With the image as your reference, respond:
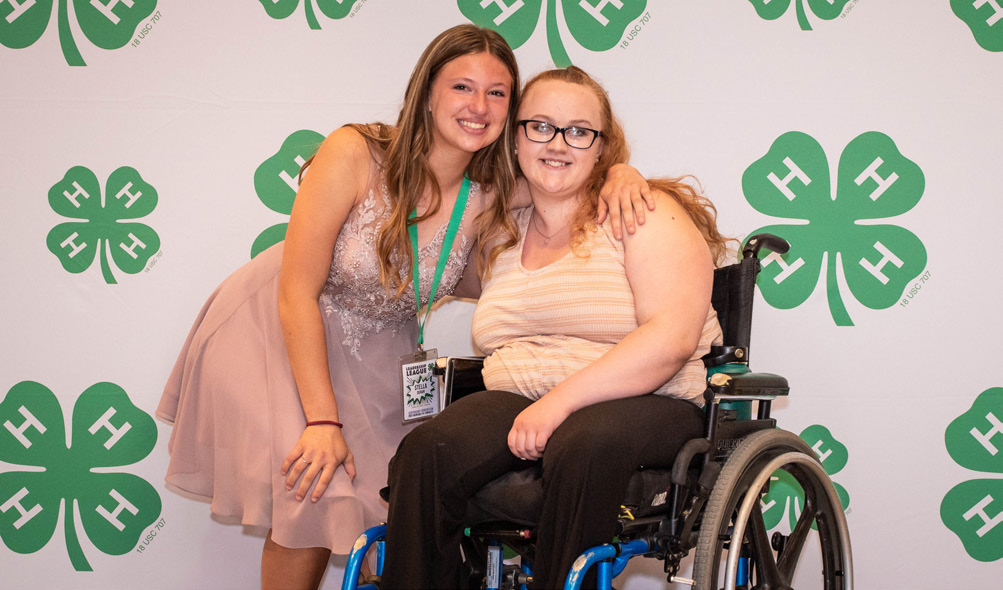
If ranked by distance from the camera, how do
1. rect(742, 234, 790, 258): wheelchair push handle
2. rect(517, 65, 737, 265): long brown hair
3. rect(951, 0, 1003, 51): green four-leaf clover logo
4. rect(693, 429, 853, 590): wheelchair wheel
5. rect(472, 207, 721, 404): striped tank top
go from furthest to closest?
rect(951, 0, 1003, 51): green four-leaf clover logo
rect(742, 234, 790, 258): wheelchair push handle
rect(517, 65, 737, 265): long brown hair
rect(472, 207, 721, 404): striped tank top
rect(693, 429, 853, 590): wheelchair wheel

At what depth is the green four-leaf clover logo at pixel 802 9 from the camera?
2549 mm

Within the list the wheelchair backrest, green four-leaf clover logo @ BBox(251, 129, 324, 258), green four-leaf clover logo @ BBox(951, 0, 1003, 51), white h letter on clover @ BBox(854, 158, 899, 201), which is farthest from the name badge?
green four-leaf clover logo @ BBox(951, 0, 1003, 51)

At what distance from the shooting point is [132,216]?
2678mm

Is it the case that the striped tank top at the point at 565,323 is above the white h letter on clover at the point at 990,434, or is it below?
above

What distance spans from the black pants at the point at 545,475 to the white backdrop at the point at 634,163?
120cm

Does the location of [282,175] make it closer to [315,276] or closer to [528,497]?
[315,276]

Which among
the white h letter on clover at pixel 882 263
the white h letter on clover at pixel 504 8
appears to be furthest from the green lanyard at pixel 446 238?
the white h letter on clover at pixel 882 263

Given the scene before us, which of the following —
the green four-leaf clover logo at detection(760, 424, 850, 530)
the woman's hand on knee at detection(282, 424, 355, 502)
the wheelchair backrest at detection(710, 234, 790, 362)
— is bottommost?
the green four-leaf clover logo at detection(760, 424, 850, 530)

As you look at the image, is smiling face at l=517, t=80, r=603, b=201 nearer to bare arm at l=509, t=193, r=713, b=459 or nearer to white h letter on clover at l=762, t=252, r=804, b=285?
bare arm at l=509, t=193, r=713, b=459

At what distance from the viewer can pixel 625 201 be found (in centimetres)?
174

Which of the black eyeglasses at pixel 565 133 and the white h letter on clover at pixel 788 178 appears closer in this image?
the black eyeglasses at pixel 565 133

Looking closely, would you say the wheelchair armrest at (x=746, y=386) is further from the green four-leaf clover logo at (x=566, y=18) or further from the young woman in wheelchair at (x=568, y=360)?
the green four-leaf clover logo at (x=566, y=18)

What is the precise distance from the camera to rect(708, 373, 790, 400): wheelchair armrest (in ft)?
5.16

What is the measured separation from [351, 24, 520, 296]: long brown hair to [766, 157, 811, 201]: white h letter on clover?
3.23 ft
